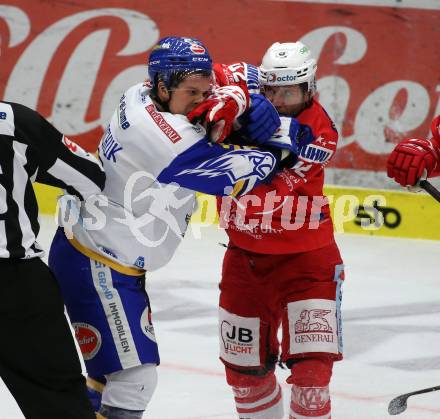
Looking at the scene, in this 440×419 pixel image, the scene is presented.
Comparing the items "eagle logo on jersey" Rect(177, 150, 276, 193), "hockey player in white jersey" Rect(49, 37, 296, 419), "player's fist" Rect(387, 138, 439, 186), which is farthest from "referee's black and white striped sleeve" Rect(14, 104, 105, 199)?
"player's fist" Rect(387, 138, 439, 186)

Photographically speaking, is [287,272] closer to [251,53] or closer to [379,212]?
[379,212]

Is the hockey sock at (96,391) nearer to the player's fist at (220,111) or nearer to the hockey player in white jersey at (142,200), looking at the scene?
the hockey player in white jersey at (142,200)

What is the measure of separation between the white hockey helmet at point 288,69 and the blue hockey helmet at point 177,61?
39 cm

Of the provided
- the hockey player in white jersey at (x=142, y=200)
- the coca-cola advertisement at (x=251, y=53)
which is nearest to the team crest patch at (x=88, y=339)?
the hockey player in white jersey at (x=142, y=200)

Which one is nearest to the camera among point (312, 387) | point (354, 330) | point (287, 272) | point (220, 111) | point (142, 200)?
point (220, 111)

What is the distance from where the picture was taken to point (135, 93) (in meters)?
3.15

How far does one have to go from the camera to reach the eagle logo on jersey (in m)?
3.05

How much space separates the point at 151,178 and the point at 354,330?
2.24 m

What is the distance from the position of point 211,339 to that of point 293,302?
148 cm

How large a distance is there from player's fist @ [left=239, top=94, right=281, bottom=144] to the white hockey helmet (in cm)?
30

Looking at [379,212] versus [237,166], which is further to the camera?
[379,212]

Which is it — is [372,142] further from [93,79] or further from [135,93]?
[135,93]

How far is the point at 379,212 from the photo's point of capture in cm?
684

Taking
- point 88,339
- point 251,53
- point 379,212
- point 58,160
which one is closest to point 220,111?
point 58,160
